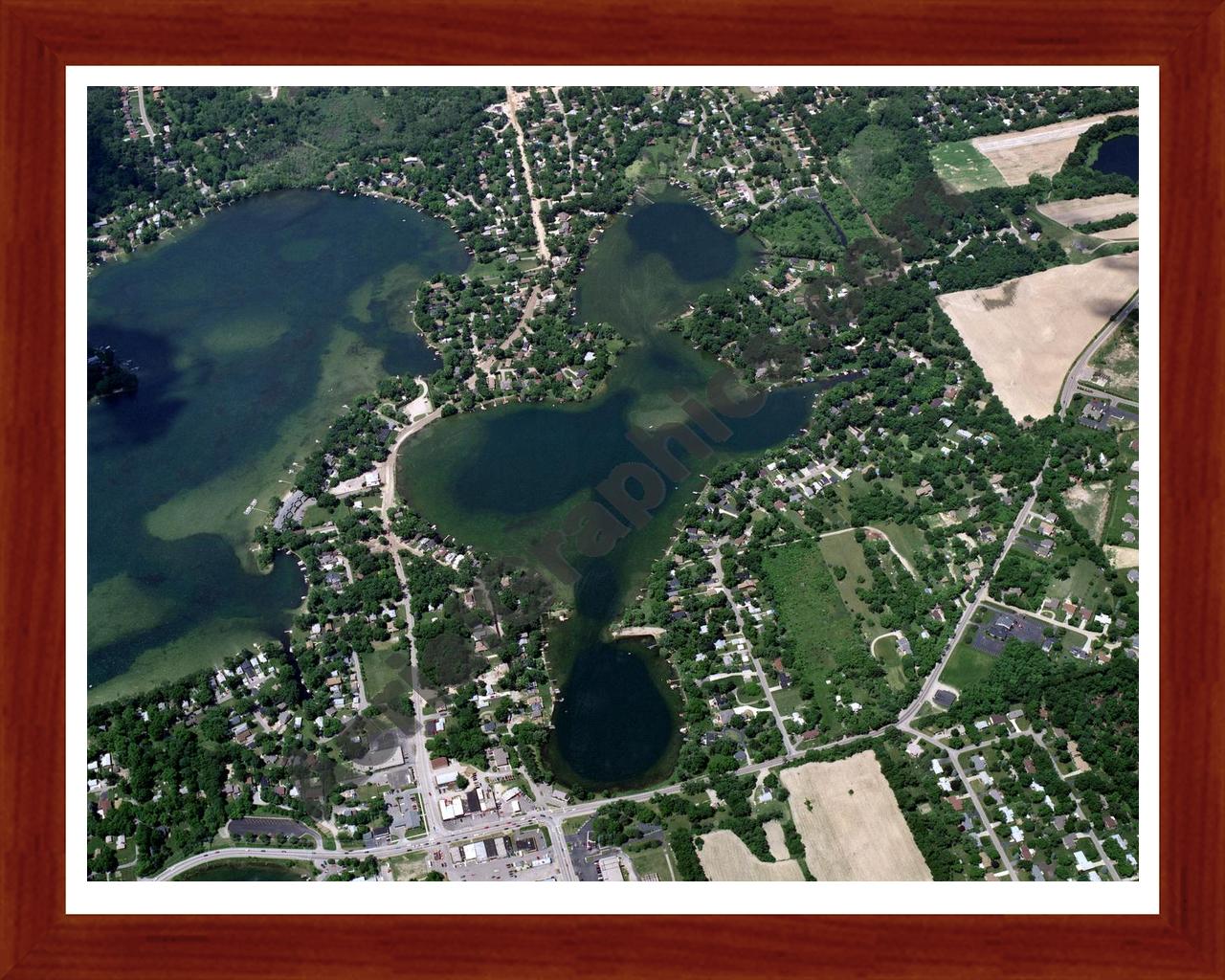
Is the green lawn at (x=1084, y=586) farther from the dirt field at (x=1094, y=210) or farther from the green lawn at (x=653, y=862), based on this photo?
the dirt field at (x=1094, y=210)

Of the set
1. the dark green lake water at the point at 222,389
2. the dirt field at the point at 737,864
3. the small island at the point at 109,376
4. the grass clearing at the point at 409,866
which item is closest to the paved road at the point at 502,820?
the grass clearing at the point at 409,866

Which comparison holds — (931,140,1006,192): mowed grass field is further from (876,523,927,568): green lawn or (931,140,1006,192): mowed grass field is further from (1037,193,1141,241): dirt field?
(876,523,927,568): green lawn

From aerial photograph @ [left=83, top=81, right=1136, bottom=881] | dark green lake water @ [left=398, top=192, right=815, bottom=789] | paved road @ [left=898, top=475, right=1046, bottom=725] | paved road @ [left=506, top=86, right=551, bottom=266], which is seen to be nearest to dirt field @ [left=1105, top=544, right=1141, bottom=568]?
aerial photograph @ [left=83, top=81, right=1136, bottom=881]

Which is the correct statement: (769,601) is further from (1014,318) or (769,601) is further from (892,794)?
(1014,318)

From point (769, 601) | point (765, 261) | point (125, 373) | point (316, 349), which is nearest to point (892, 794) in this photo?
point (769, 601)
